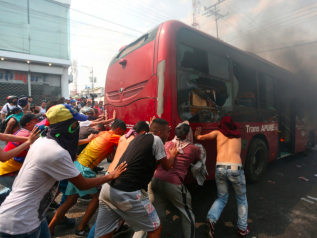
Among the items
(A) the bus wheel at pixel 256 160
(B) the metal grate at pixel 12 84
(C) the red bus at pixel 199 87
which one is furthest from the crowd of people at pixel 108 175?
(B) the metal grate at pixel 12 84

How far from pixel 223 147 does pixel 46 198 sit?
97.7 inches

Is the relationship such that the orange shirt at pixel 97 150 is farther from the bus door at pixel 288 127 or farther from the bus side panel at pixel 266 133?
the bus door at pixel 288 127

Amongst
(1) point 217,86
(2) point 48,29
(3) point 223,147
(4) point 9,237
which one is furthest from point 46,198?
(2) point 48,29

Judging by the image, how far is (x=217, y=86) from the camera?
11.9 ft

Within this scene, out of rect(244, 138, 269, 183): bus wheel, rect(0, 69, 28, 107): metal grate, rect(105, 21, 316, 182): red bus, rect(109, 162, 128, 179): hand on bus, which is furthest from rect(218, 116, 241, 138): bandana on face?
rect(0, 69, 28, 107): metal grate

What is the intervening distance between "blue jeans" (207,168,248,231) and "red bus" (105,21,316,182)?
57 cm

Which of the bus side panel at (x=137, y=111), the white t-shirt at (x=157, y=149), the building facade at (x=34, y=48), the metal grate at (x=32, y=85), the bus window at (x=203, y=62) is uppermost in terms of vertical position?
the building facade at (x=34, y=48)

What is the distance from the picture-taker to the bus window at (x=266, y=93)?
4.87 m

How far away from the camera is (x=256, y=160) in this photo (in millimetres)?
4773

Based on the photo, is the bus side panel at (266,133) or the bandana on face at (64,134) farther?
the bus side panel at (266,133)

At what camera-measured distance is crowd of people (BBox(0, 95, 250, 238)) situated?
1.50 metres

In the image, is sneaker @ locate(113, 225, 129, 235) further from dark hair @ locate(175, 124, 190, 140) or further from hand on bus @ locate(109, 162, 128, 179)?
dark hair @ locate(175, 124, 190, 140)

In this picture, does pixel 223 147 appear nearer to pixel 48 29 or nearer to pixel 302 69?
pixel 302 69

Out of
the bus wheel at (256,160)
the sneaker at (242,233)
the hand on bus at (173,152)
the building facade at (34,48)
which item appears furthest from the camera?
the building facade at (34,48)
